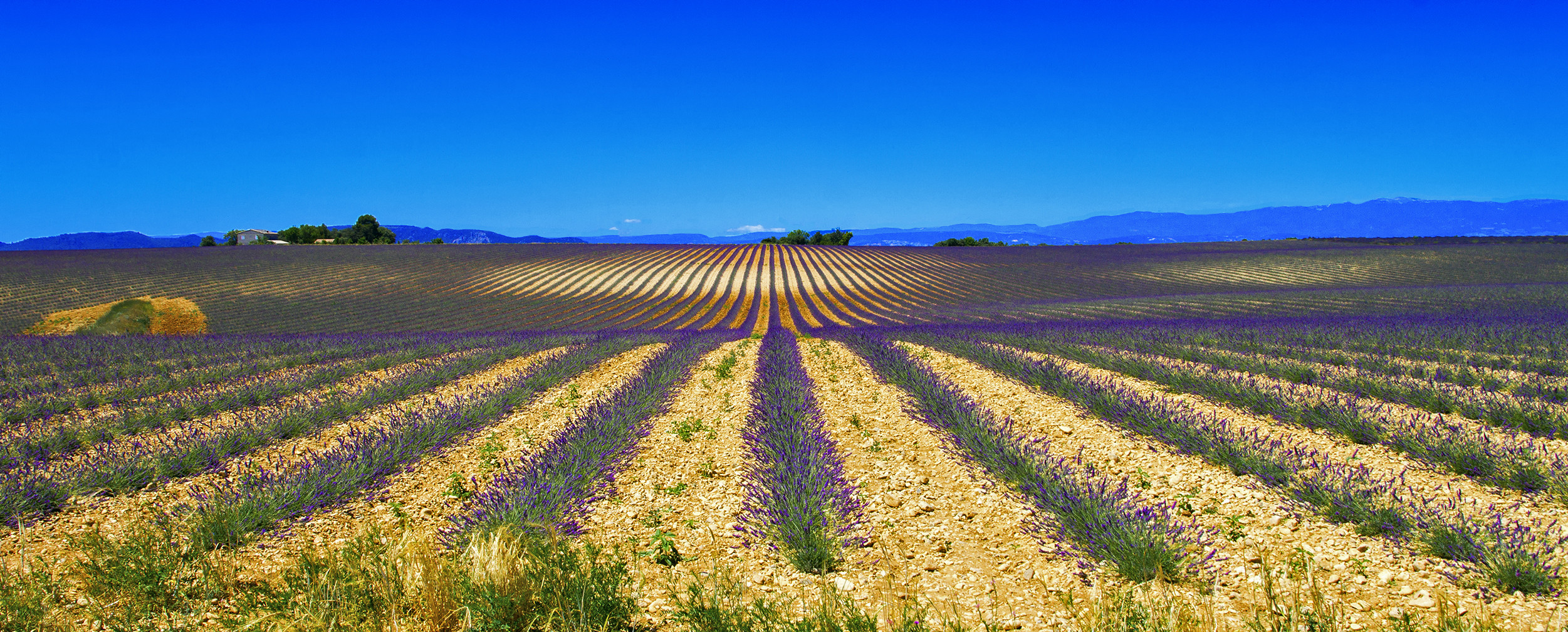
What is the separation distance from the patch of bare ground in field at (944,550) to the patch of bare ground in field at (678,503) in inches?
19.7

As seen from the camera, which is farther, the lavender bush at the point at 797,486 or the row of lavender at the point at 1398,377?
the row of lavender at the point at 1398,377

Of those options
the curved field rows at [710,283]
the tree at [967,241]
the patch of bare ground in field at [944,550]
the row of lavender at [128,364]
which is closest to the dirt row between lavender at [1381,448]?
the patch of bare ground in field at [944,550]

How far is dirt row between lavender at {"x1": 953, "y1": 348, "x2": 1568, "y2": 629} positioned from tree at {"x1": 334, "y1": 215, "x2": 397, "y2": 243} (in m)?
118

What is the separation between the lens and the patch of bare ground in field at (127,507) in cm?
464

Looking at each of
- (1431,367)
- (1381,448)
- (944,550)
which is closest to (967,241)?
(1431,367)

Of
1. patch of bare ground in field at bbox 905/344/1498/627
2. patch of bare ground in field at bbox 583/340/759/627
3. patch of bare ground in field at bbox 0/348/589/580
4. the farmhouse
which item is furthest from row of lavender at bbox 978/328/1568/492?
the farmhouse

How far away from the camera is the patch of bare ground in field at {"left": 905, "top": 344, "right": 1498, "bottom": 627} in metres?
3.76

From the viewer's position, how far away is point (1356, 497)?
482 cm

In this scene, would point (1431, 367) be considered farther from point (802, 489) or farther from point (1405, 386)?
point (802, 489)

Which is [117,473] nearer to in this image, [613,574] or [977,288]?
[613,574]

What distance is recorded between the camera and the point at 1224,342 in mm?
14516

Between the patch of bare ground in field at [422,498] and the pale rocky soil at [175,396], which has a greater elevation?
the pale rocky soil at [175,396]

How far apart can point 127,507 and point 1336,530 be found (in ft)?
31.1

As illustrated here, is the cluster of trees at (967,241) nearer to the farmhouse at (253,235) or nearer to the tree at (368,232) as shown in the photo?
the tree at (368,232)
